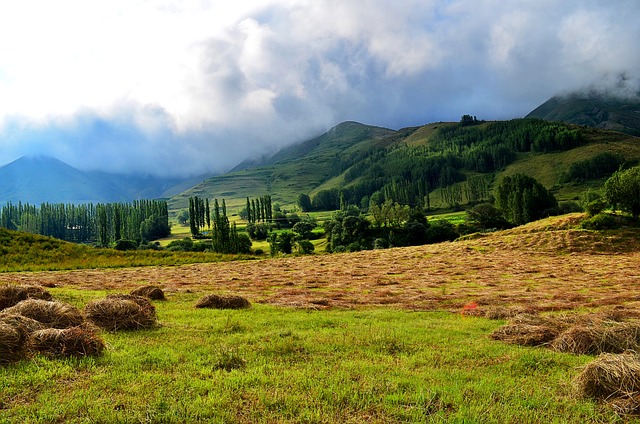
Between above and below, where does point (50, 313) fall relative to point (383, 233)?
above

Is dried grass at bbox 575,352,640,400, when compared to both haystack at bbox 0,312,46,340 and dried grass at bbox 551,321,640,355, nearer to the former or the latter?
dried grass at bbox 551,321,640,355

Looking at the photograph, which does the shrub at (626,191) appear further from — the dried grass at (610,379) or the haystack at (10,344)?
the haystack at (10,344)

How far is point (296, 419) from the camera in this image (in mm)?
6805

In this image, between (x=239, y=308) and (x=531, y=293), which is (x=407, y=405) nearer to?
(x=239, y=308)

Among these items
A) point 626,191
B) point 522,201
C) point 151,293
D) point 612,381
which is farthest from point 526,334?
point 522,201

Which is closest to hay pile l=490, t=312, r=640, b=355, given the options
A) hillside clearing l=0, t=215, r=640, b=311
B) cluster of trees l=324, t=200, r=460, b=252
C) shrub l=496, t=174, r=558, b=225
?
hillside clearing l=0, t=215, r=640, b=311

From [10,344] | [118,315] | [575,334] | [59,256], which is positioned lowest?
[575,334]

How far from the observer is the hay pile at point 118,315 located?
41.9ft

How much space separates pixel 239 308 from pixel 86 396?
35.0ft

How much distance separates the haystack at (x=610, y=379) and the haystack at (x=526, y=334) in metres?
3.84

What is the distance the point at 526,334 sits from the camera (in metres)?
12.5

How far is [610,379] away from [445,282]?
25.0m

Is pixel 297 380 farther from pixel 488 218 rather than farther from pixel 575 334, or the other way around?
pixel 488 218

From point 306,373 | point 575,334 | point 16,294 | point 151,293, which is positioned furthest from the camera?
point 151,293
